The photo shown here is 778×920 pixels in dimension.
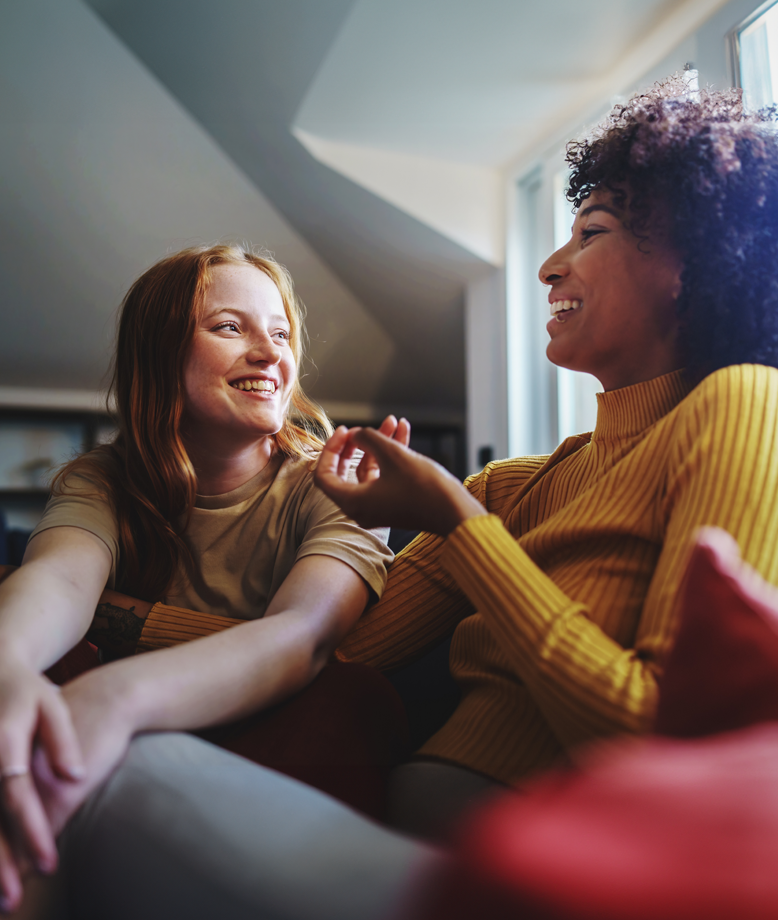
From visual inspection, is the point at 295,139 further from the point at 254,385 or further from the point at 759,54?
the point at 254,385

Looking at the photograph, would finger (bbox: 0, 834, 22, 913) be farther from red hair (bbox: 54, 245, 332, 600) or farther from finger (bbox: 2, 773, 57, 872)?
red hair (bbox: 54, 245, 332, 600)

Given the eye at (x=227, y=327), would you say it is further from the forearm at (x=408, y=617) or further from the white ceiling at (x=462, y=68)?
the white ceiling at (x=462, y=68)

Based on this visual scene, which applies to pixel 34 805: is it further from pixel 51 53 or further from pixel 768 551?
pixel 51 53

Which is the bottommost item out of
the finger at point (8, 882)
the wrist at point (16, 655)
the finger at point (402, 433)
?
the finger at point (8, 882)

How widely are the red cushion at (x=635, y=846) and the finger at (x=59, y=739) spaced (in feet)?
1.13

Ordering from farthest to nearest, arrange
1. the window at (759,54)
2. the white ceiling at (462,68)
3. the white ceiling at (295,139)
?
the white ceiling at (295,139) < the white ceiling at (462,68) < the window at (759,54)

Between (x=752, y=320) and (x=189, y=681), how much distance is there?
2.56 feet

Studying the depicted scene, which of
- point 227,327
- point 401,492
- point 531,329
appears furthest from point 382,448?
point 531,329

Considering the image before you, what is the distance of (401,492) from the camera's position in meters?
0.79

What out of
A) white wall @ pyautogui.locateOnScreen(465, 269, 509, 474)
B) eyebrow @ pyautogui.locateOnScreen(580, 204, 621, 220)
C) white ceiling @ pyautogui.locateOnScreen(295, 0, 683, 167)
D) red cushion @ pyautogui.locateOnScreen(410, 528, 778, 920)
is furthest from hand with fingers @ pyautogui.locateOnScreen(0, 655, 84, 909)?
white wall @ pyautogui.locateOnScreen(465, 269, 509, 474)

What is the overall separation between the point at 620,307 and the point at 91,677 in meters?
0.77

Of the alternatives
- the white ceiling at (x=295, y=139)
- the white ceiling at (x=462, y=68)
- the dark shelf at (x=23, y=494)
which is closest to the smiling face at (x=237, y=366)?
the white ceiling at (x=295, y=139)

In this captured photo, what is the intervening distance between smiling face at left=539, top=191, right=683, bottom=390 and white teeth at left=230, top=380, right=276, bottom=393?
1.61ft

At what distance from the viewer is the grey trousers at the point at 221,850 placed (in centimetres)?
47
